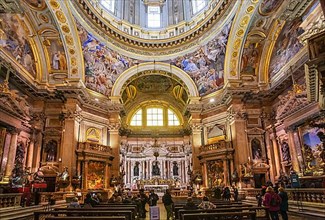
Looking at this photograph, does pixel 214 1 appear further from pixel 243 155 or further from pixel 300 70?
pixel 243 155

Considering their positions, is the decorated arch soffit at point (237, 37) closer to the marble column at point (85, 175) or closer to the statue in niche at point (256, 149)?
the statue in niche at point (256, 149)

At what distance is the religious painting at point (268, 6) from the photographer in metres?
14.9

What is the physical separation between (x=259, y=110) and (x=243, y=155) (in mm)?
3700

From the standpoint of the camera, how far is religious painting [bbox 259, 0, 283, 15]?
14.9 m

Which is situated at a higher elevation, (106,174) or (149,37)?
(149,37)

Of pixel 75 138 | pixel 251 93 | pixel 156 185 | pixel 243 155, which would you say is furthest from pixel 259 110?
pixel 75 138

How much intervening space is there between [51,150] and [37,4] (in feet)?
30.2

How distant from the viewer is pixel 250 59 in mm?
18328

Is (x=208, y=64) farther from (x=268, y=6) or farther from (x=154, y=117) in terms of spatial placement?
(x=154, y=117)

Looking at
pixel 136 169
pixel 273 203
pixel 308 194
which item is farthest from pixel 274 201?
pixel 136 169

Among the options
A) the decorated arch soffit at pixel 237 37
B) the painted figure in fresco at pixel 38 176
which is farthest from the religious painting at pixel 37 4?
the decorated arch soffit at pixel 237 37

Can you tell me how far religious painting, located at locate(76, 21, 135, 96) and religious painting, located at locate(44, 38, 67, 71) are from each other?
1580mm

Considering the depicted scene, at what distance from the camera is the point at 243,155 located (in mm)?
16750

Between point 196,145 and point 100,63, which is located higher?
point 100,63
